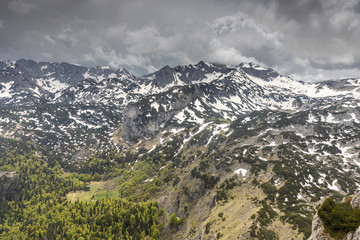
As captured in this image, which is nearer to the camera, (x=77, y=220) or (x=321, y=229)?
(x=321, y=229)

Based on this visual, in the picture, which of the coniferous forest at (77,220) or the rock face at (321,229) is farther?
the coniferous forest at (77,220)

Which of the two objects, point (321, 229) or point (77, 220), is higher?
point (321, 229)

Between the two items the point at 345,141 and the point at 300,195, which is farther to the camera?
the point at 345,141

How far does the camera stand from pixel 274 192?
87438 mm

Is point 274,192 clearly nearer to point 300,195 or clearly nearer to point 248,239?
point 300,195

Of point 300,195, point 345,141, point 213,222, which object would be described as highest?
point 345,141

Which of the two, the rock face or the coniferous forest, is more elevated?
the rock face

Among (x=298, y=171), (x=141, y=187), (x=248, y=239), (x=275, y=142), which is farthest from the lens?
(x=141, y=187)

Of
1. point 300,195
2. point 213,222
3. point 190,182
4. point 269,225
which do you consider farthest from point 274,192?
point 190,182

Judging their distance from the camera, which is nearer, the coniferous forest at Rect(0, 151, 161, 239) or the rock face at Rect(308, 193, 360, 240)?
the rock face at Rect(308, 193, 360, 240)

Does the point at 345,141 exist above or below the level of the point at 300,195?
above

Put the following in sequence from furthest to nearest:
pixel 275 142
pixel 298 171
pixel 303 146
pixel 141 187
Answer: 1. pixel 141 187
2. pixel 275 142
3. pixel 303 146
4. pixel 298 171

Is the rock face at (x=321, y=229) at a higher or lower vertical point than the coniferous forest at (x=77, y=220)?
higher

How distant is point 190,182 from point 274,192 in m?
64.8
